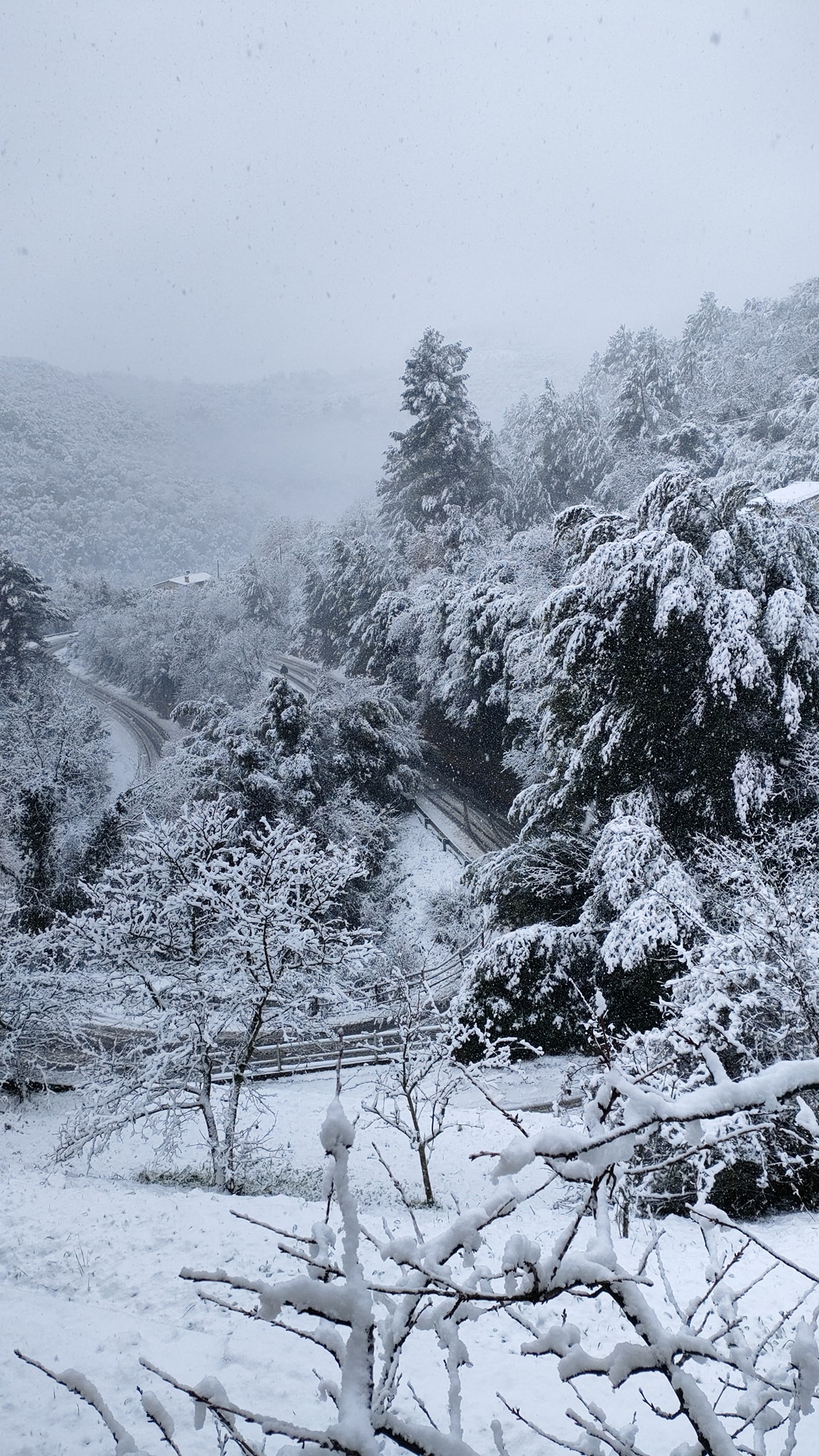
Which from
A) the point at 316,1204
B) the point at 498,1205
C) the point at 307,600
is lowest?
the point at 316,1204

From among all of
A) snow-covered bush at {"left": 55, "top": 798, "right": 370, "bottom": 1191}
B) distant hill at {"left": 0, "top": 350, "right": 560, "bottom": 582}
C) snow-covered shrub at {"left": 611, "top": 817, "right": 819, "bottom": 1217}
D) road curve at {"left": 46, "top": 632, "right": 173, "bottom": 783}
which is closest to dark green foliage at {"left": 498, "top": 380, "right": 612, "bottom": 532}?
road curve at {"left": 46, "top": 632, "right": 173, "bottom": 783}

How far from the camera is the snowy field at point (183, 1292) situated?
426 cm

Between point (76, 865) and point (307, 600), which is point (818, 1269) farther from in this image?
point (307, 600)

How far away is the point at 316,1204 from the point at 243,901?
423cm

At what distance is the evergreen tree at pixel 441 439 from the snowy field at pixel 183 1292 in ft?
93.2

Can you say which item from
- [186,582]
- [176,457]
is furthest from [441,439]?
[176,457]

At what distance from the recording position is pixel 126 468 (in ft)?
325

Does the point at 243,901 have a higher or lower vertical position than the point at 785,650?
lower

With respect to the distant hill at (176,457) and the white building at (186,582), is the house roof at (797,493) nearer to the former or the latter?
the white building at (186,582)

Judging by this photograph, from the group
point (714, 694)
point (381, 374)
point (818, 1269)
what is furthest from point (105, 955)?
point (381, 374)

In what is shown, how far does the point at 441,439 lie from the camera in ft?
112

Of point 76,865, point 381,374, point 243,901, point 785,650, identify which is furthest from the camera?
point 381,374

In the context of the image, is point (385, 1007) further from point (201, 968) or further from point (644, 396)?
point (644, 396)

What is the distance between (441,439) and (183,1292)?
33942mm
